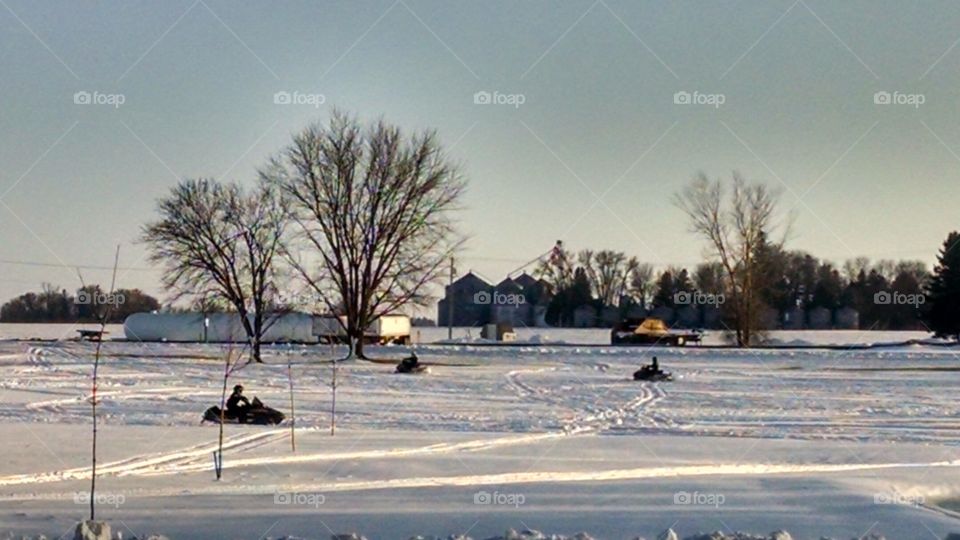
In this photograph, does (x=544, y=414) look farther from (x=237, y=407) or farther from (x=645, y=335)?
(x=645, y=335)

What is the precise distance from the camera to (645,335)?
7581cm

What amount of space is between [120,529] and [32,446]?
766 centimetres

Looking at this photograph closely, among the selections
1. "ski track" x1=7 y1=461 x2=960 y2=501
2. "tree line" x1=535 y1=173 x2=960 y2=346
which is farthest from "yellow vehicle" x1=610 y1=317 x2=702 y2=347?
"ski track" x1=7 y1=461 x2=960 y2=501

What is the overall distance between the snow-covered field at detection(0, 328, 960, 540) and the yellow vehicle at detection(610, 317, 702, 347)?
3615 cm

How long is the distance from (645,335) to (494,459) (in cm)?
5913

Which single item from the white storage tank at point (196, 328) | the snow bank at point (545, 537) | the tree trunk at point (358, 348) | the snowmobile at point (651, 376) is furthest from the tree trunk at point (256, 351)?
the snow bank at point (545, 537)

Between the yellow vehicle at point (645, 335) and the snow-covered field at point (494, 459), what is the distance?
36.1m

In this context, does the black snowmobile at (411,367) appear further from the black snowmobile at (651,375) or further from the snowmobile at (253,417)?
the snowmobile at (253,417)

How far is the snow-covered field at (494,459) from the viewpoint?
12523 mm

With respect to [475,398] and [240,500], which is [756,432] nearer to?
[475,398]

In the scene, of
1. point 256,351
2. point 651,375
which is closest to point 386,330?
point 256,351

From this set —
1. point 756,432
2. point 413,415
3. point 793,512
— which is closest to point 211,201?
point 413,415

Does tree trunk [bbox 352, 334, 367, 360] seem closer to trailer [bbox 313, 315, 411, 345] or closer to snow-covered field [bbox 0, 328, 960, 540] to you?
trailer [bbox 313, 315, 411, 345]

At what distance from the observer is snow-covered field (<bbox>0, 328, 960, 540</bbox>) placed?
12523 mm
